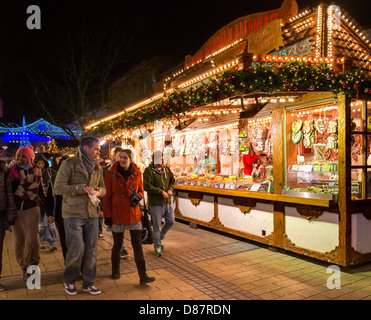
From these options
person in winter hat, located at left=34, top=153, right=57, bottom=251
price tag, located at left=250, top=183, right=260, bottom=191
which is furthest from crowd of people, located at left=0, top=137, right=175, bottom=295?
price tag, located at left=250, top=183, right=260, bottom=191

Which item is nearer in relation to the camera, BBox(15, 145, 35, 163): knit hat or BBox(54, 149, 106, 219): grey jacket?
BBox(54, 149, 106, 219): grey jacket

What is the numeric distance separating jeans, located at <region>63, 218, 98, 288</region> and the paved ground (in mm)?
250

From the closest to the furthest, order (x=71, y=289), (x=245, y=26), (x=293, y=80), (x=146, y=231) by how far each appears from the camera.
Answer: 1. (x=71, y=289)
2. (x=293, y=80)
3. (x=146, y=231)
4. (x=245, y=26)

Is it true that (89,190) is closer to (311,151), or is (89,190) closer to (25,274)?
(25,274)

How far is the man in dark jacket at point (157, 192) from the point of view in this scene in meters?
5.81

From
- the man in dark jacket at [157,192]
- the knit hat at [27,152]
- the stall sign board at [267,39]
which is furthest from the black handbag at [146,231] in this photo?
the stall sign board at [267,39]

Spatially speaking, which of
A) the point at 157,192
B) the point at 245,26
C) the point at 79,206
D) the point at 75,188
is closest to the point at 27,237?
the point at 79,206

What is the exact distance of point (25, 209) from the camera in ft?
15.1

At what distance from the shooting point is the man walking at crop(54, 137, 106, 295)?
12.9 ft

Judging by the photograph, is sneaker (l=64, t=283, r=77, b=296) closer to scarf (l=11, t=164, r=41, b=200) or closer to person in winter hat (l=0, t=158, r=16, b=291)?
person in winter hat (l=0, t=158, r=16, b=291)

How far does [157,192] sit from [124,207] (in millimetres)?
1323

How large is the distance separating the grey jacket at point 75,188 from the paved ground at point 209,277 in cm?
108

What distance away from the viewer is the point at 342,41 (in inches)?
236
